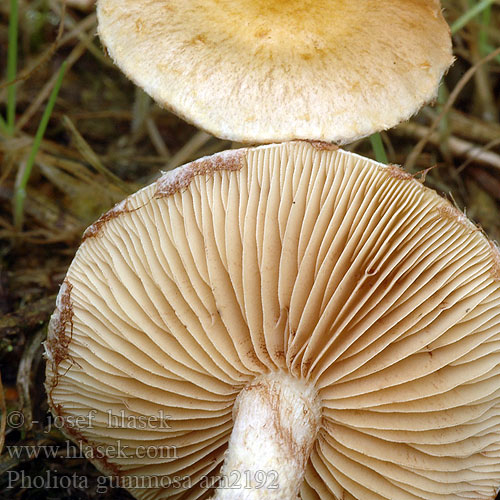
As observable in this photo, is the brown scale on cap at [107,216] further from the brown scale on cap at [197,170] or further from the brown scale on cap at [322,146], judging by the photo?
the brown scale on cap at [322,146]

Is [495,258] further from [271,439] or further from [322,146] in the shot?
[271,439]

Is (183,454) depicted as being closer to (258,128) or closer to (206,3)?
(258,128)

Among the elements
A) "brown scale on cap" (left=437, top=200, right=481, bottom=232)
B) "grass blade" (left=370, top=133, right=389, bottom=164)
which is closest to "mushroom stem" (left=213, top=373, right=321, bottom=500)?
"brown scale on cap" (left=437, top=200, right=481, bottom=232)

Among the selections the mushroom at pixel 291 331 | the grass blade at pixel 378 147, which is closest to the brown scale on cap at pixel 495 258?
the mushroom at pixel 291 331

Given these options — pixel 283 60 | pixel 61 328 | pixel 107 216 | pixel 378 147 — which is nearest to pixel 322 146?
pixel 283 60

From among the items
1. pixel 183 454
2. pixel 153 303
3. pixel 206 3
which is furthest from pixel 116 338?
pixel 206 3

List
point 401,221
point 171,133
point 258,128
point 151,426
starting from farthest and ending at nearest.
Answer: point 171,133 → point 151,426 → point 258,128 → point 401,221
